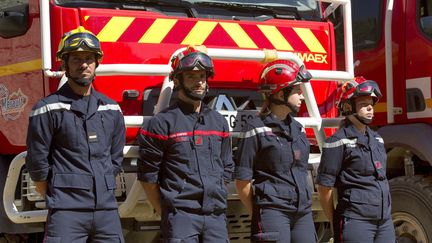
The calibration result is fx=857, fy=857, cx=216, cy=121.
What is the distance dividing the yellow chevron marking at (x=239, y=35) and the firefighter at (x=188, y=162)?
0.82m

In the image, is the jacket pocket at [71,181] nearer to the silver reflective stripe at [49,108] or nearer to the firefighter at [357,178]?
the silver reflective stripe at [49,108]

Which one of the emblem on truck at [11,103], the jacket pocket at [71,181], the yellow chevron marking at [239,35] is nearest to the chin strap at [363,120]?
the yellow chevron marking at [239,35]

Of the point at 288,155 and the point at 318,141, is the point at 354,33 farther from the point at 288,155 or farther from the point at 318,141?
the point at 288,155

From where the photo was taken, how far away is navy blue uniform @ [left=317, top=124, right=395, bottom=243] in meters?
5.53

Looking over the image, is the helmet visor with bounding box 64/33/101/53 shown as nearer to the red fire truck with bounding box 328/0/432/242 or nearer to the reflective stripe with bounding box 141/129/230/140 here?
the reflective stripe with bounding box 141/129/230/140

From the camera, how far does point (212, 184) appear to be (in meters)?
4.96

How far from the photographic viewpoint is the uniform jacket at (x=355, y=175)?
555 cm

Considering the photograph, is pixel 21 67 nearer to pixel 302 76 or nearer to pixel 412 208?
pixel 302 76

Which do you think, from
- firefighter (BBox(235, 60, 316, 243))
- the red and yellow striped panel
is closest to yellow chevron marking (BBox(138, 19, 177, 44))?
the red and yellow striped panel

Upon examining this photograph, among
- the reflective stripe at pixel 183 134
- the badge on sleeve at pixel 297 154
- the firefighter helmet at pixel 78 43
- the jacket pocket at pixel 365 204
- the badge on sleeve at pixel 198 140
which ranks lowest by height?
the jacket pocket at pixel 365 204

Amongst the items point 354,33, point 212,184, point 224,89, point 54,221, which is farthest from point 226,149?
point 354,33

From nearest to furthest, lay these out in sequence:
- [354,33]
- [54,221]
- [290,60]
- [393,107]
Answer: [54,221] < [290,60] < [393,107] < [354,33]

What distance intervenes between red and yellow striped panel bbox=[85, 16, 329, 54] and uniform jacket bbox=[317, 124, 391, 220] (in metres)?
0.86

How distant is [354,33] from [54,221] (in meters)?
3.94
